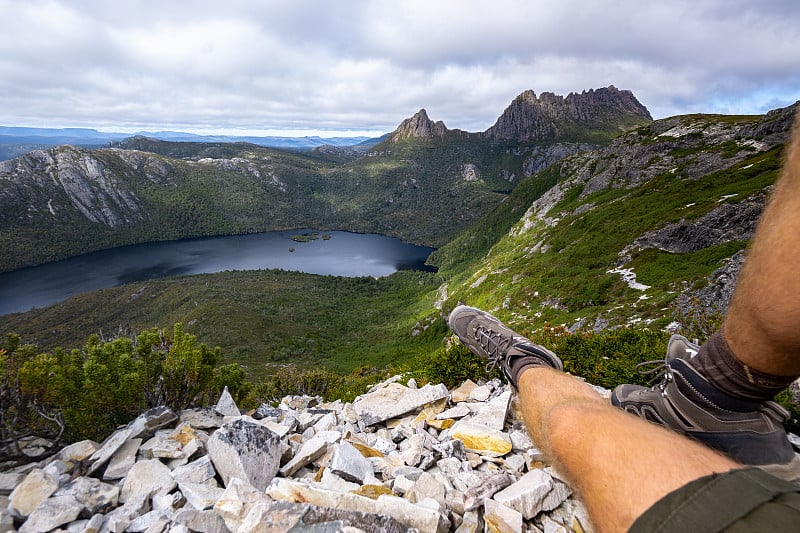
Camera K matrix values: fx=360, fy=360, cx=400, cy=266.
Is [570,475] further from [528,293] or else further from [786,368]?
[528,293]

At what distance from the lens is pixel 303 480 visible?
3393mm

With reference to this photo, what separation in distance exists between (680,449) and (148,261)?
221 metres

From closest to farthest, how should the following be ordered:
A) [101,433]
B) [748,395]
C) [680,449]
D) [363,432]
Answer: [680,449]
[748,395]
[101,433]
[363,432]

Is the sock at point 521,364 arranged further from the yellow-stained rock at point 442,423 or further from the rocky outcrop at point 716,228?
the rocky outcrop at point 716,228

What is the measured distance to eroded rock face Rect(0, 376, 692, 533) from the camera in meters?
2.64

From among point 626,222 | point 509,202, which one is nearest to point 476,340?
point 626,222

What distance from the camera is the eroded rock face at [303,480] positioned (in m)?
2.64

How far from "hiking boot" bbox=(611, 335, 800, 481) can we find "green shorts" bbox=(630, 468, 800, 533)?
1.47 meters

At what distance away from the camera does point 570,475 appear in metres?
2.20

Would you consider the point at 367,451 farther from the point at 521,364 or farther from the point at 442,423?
the point at 521,364

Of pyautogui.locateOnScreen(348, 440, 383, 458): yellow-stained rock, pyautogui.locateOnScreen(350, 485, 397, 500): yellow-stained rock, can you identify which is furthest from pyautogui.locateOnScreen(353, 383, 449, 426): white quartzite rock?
pyautogui.locateOnScreen(350, 485, 397, 500): yellow-stained rock

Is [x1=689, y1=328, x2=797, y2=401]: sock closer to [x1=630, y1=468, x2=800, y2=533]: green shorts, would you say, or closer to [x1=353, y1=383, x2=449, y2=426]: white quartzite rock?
[x1=630, y1=468, x2=800, y2=533]: green shorts

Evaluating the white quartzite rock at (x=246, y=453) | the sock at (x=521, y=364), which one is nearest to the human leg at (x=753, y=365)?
the sock at (x=521, y=364)

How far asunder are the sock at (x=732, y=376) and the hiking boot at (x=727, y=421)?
98 mm
